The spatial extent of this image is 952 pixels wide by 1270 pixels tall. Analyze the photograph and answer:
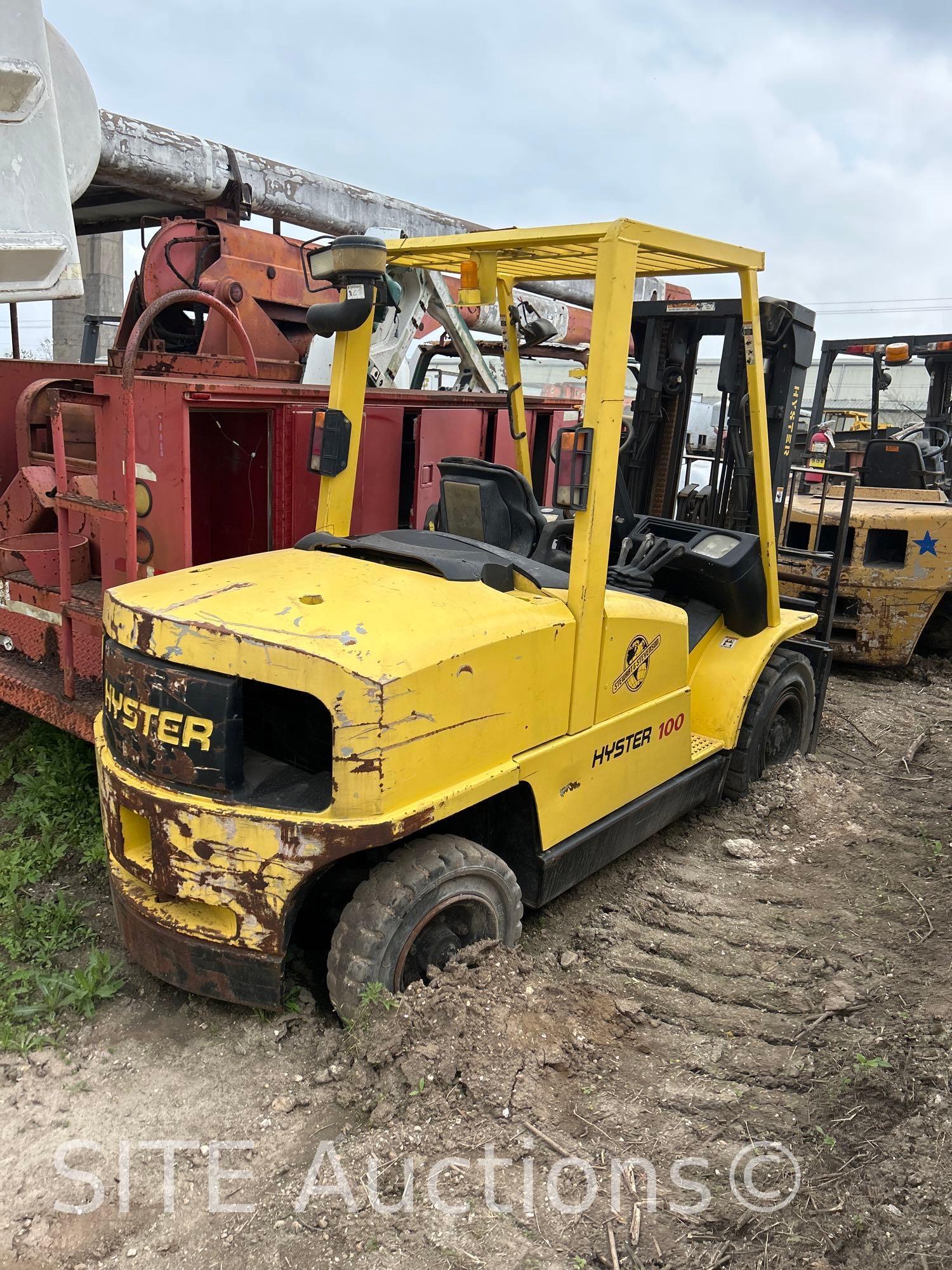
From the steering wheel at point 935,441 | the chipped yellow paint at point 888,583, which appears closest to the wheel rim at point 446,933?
the chipped yellow paint at point 888,583

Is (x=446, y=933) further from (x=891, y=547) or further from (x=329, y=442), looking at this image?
(x=891, y=547)

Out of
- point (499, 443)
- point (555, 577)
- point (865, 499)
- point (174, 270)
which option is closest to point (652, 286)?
point (865, 499)

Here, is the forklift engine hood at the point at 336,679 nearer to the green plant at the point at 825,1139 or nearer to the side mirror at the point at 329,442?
the side mirror at the point at 329,442

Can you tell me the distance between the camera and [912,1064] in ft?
9.10

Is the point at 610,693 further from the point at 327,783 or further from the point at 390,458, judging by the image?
the point at 390,458

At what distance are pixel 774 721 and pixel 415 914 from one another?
8.83ft

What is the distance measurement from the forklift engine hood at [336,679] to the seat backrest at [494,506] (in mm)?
732

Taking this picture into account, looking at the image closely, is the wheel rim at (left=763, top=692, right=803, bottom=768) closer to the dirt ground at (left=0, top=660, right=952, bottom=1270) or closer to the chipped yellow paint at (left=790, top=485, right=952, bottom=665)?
the dirt ground at (left=0, top=660, right=952, bottom=1270)

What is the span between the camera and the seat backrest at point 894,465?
834 cm

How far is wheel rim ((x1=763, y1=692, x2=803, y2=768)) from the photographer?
16.1 ft

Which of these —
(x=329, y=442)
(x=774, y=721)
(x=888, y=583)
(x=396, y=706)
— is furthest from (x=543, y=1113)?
(x=888, y=583)

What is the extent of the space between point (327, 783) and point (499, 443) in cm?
360

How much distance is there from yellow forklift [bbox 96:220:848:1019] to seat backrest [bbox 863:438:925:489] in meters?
5.08

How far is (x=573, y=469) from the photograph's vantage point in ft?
9.81
